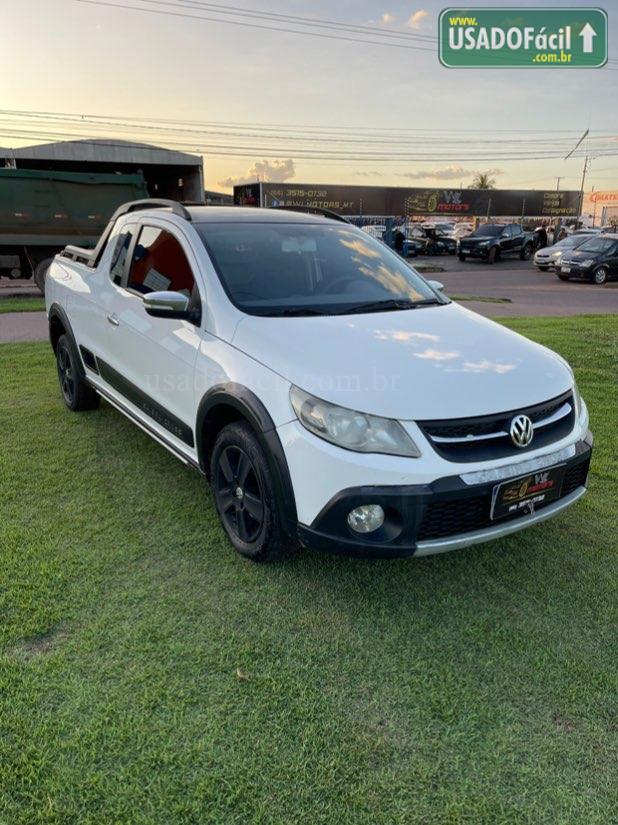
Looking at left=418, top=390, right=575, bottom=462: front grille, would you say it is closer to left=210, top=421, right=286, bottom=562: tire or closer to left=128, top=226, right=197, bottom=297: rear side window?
left=210, top=421, right=286, bottom=562: tire

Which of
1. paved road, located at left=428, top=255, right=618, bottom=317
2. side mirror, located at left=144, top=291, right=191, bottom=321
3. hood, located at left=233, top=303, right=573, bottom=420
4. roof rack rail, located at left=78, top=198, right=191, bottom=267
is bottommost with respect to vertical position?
paved road, located at left=428, top=255, right=618, bottom=317

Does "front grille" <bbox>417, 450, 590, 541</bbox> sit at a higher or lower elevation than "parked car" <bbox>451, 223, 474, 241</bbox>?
lower

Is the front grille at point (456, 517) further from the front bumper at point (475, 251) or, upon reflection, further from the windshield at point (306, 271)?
the front bumper at point (475, 251)

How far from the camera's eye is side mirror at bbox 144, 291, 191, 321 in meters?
3.01

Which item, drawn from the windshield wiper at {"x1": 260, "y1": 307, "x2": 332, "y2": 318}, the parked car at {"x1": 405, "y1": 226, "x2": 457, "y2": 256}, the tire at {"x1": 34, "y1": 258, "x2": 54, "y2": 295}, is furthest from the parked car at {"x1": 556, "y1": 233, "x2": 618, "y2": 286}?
the windshield wiper at {"x1": 260, "y1": 307, "x2": 332, "y2": 318}

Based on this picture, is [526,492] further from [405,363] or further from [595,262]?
[595,262]

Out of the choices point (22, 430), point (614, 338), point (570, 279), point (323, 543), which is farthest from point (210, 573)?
point (570, 279)

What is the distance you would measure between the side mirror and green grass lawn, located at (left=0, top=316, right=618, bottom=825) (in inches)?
46.2

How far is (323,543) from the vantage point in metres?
2.47

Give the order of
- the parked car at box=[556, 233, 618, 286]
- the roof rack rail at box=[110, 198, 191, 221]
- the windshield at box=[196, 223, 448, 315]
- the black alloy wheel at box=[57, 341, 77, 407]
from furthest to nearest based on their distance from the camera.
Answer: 1. the parked car at box=[556, 233, 618, 286]
2. the black alloy wheel at box=[57, 341, 77, 407]
3. the roof rack rail at box=[110, 198, 191, 221]
4. the windshield at box=[196, 223, 448, 315]

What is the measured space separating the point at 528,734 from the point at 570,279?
19996 mm

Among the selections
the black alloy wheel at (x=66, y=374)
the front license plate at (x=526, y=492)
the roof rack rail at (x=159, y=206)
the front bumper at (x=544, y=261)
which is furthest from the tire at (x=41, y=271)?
the front bumper at (x=544, y=261)

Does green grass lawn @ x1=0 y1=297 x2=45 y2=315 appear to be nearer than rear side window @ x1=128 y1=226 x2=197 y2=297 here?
No

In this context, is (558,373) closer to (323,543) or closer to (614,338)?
(323,543)
